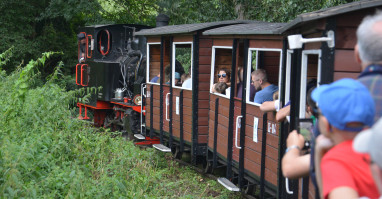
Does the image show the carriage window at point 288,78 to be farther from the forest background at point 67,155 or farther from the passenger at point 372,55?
the passenger at point 372,55

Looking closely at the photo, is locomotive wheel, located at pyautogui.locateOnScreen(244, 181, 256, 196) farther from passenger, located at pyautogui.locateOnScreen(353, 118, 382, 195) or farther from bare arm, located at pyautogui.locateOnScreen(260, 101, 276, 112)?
passenger, located at pyautogui.locateOnScreen(353, 118, 382, 195)

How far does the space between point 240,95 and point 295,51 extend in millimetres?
2399

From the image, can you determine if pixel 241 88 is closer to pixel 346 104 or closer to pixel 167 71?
pixel 167 71

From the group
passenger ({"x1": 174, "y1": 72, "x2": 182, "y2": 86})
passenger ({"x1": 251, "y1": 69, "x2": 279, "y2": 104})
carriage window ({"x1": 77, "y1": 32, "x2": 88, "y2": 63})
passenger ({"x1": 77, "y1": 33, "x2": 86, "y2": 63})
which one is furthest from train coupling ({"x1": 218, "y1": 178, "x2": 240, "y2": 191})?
passenger ({"x1": 77, "y1": 33, "x2": 86, "y2": 63})

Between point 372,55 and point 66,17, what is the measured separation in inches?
836

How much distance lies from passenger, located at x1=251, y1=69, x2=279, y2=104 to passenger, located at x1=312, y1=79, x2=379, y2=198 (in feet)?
15.4

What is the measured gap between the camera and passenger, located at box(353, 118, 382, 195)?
1650 millimetres

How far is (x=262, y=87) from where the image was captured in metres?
6.95

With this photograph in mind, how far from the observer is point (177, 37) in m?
10.2

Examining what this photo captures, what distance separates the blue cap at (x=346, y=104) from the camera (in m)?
2.01

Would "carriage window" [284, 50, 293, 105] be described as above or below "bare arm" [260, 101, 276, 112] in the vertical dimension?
above

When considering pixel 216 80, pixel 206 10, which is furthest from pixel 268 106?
pixel 206 10

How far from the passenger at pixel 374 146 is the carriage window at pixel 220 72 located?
245 inches

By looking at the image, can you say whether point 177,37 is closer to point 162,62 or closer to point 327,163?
point 162,62
